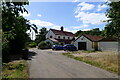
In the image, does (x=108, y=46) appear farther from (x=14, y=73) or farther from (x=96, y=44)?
(x=14, y=73)

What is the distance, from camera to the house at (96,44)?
30784 millimetres

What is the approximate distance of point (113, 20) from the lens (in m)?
15.3

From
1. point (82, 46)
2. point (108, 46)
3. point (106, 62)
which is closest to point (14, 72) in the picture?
point (106, 62)

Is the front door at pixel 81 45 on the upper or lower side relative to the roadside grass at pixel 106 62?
upper

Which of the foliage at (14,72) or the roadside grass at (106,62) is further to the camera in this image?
the roadside grass at (106,62)

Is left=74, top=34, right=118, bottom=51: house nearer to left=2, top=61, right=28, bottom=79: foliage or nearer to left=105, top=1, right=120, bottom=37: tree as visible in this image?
left=105, top=1, right=120, bottom=37: tree

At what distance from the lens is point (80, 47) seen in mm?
36344

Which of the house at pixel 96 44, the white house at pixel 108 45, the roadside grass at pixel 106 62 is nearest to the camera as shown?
the roadside grass at pixel 106 62

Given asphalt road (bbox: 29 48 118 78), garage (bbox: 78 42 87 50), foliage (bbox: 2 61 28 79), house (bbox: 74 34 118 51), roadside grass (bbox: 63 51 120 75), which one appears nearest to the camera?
foliage (bbox: 2 61 28 79)

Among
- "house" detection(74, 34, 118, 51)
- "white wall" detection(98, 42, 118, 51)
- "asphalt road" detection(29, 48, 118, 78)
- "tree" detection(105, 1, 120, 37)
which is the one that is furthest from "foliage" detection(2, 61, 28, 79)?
"house" detection(74, 34, 118, 51)

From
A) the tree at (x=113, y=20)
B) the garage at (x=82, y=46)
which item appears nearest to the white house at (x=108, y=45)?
the garage at (x=82, y=46)

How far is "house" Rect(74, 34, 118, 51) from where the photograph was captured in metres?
30.8

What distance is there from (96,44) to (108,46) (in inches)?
147

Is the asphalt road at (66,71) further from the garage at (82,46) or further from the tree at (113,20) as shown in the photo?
the garage at (82,46)
